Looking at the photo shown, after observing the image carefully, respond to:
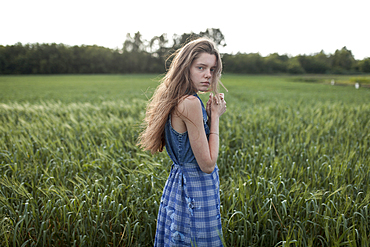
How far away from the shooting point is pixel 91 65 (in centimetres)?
6975

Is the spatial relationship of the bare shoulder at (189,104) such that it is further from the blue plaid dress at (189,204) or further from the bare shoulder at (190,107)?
the blue plaid dress at (189,204)

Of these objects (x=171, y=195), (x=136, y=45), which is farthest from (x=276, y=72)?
(x=171, y=195)

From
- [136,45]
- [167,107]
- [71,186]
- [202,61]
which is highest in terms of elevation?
[136,45]

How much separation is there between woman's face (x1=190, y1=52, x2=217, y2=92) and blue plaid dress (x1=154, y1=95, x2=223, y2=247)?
16 centimetres

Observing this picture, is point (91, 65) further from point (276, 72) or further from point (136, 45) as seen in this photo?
point (276, 72)

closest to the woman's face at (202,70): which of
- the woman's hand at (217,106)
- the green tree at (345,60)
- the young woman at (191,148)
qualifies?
the young woman at (191,148)

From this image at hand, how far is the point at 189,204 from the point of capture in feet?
4.46

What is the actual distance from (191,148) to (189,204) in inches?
13.9

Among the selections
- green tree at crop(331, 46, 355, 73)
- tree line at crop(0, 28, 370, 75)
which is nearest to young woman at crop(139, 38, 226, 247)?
green tree at crop(331, 46, 355, 73)

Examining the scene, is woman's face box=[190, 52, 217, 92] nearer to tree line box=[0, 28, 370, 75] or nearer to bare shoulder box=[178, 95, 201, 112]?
bare shoulder box=[178, 95, 201, 112]

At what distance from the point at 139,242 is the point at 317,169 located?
2828 mm

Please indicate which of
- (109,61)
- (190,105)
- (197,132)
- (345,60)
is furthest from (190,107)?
(109,61)

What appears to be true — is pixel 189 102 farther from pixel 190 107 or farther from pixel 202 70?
pixel 202 70

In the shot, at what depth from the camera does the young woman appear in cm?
131
